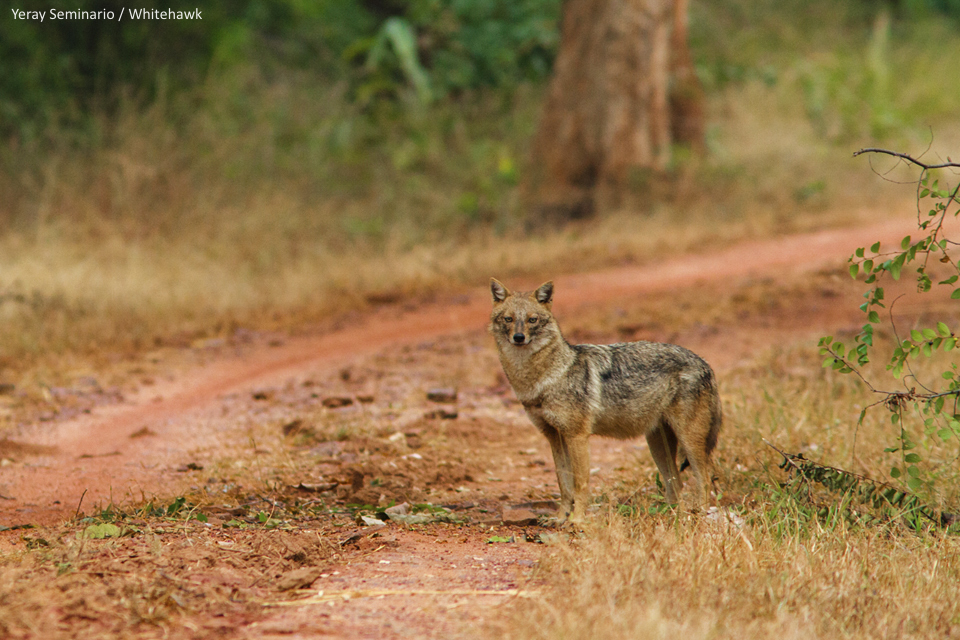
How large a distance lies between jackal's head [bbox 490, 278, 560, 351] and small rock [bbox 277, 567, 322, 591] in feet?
5.90

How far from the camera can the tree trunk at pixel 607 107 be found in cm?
1413

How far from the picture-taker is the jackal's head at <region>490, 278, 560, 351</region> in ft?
18.5

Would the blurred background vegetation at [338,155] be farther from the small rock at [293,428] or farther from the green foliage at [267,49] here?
the small rock at [293,428]

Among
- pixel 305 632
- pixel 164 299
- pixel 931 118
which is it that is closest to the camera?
pixel 305 632

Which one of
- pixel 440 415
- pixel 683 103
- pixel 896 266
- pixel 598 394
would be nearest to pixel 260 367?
pixel 440 415

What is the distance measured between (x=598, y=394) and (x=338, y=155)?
11067 mm

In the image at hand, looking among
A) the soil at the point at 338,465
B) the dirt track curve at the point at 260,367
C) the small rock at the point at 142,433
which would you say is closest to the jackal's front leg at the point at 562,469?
the soil at the point at 338,465

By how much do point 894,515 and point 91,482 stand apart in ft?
15.8

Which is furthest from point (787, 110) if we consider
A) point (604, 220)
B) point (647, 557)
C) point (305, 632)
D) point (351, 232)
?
point (305, 632)

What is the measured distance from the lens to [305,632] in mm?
3871

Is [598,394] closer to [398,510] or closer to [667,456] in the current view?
[667,456]

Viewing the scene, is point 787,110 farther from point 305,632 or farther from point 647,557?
point 305,632

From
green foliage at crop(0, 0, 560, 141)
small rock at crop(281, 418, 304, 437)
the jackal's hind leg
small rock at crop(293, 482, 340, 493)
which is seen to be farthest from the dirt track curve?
green foliage at crop(0, 0, 560, 141)

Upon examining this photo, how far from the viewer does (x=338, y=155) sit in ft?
52.0
